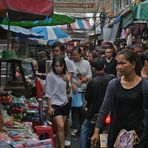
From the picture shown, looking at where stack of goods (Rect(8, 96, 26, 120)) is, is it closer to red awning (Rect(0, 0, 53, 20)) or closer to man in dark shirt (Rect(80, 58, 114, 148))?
man in dark shirt (Rect(80, 58, 114, 148))

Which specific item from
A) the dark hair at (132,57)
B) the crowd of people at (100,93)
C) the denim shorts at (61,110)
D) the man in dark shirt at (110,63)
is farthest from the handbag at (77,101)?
the dark hair at (132,57)

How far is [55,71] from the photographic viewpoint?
22.4 feet

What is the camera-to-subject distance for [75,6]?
22750 millimetres

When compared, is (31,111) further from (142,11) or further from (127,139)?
(142,11)

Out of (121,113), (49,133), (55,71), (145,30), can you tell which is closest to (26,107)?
(49,133)

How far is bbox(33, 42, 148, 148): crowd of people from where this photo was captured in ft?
13.9

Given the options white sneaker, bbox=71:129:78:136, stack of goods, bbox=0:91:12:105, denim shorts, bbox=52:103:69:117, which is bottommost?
white sneaker, bbox=71:129:78:136

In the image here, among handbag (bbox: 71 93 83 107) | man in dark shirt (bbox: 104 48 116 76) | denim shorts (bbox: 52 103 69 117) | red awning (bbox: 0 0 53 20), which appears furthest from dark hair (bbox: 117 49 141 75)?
man in dark shirt (bbox: 104 48 116 76)

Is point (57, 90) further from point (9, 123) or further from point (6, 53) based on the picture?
point (9, 123)

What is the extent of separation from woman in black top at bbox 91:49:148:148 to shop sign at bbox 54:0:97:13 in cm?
1797

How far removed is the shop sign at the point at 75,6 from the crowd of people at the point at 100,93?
13.1 metres

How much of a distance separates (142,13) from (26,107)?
2.87m

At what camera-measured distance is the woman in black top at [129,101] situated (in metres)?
4.17

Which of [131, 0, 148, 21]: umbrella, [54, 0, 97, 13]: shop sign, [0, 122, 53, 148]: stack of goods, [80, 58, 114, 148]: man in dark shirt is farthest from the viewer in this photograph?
[54, 0, 97, 13]: shop sign
